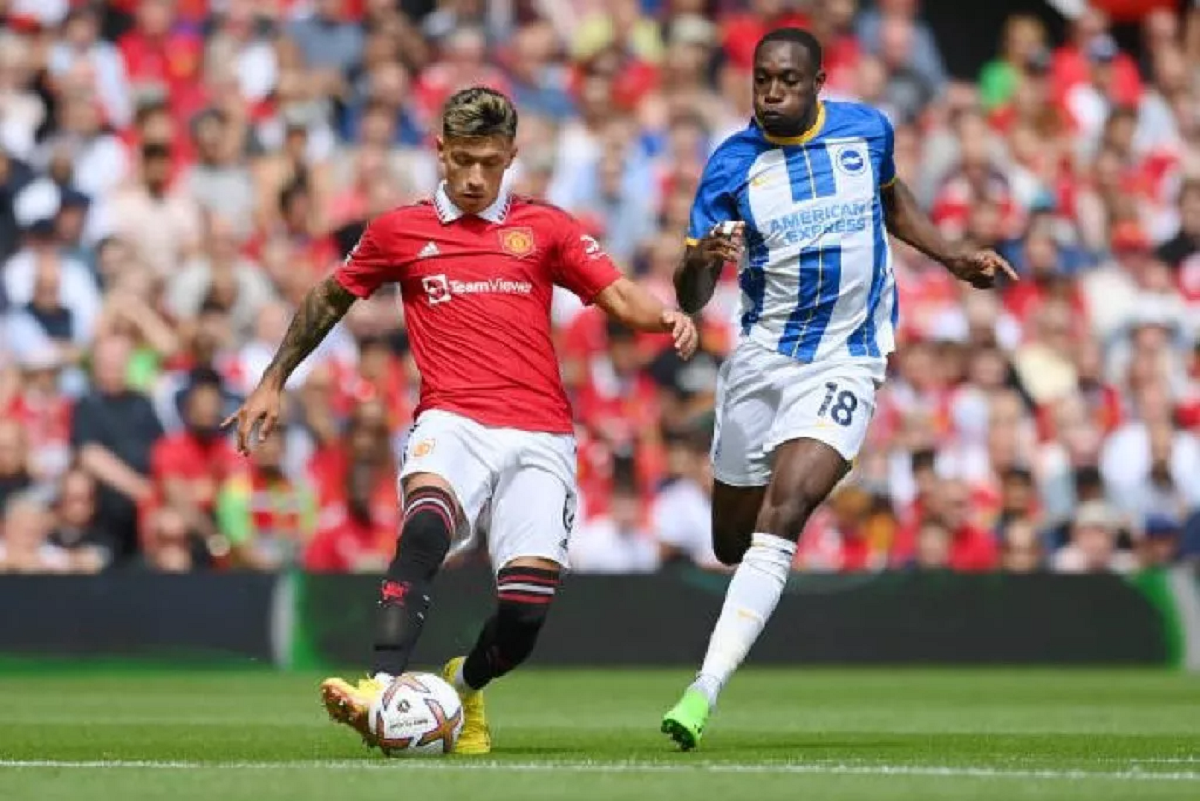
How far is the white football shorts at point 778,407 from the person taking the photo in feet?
36.4

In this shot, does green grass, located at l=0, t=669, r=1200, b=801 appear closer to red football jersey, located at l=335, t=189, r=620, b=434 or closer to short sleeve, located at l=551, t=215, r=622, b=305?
red football jersey, located at l=335, t=189, r=620, b=434

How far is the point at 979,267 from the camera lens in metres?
11.3

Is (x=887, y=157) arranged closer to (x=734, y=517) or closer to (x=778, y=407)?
(x=778, y=407)

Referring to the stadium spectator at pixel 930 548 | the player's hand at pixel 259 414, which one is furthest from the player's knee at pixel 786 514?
the stadium spectator at pixel 930 548

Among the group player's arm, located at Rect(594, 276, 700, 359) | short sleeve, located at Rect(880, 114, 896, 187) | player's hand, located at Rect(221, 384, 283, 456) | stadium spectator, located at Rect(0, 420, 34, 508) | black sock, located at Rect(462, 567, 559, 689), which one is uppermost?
short sleeve, located at Rect(880, 114, 896, 187)

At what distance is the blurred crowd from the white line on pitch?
819 centimetres

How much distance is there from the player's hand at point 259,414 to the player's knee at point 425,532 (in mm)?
603

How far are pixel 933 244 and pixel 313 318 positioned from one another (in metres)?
2.58

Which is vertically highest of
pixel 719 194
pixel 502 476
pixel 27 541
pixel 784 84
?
pixel 784 84

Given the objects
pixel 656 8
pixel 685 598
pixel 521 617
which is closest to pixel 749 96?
pixel 656 8

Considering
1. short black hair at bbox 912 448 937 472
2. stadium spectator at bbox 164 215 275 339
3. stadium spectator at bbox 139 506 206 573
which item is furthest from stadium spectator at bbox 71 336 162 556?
short black hair at bbox 912 448 937 472

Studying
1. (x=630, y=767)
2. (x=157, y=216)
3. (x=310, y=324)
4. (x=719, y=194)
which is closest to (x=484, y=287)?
(x=310, y=324)

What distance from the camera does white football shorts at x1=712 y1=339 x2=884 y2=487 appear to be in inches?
437

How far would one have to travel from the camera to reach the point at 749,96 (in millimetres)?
21719
